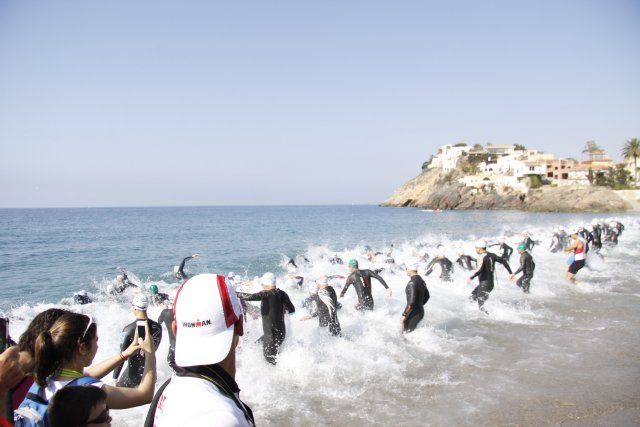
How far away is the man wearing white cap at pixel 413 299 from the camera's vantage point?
9523 mm

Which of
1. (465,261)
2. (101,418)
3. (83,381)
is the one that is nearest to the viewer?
(101,418)

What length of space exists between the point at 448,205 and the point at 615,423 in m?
122

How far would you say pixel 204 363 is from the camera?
1.78 m

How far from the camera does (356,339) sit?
32.7 feet

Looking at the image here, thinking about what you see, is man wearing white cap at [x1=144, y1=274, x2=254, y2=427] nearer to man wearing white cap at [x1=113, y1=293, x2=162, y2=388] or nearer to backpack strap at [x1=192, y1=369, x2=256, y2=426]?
backpack strap at [x1=192, y1=369, x2=256, y2=426]

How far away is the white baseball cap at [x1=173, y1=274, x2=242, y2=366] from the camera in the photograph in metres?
1.81

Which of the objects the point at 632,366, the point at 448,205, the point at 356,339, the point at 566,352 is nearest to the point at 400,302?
the point at 356,339

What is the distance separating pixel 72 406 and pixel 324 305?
749cm

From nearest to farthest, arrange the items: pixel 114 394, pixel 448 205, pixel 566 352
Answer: pixel 114 394
pixel 566 352
pixel 448 205

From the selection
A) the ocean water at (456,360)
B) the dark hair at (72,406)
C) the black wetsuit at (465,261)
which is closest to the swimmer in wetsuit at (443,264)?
the ocean water at (456,360)

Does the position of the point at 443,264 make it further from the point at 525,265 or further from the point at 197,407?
the point at 197,407

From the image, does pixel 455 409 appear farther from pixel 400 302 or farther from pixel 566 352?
pixel 400 302

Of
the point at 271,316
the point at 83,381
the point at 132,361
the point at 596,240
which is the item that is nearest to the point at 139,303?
the point at 132,361

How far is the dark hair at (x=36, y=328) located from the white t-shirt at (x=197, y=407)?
1.55 meters
